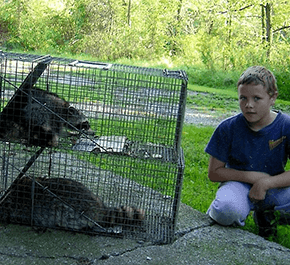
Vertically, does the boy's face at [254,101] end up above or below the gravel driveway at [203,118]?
above

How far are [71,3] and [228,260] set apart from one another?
23461mm

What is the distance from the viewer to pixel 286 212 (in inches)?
145

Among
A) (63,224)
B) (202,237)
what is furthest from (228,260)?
(63,224)

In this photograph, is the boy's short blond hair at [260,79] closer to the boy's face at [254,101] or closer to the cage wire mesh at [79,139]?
the boy's face at [254,101]

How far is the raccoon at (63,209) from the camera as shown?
3385 millimetres

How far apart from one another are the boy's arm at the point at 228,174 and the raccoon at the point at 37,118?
46.4 inches

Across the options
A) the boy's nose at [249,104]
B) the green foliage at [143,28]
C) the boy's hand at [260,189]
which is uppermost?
the green foliage at [143,28]

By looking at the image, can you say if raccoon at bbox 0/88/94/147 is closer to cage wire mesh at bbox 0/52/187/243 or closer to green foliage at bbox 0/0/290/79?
cage wire mesh at bbox 0/52/187/243

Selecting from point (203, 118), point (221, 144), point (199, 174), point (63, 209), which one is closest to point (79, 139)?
point (63, 209)

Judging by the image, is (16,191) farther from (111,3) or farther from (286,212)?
(111,3)

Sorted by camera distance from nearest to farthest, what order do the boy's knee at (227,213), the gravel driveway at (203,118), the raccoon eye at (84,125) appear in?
the raccoon eye at (84,125), the boy's knee at (227,213), the gravel driveway at (203,118)

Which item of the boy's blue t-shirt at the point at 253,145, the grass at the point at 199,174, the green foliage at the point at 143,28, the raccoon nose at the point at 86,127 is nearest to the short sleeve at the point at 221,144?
the boy's blue t-shirt at the point at 253,145

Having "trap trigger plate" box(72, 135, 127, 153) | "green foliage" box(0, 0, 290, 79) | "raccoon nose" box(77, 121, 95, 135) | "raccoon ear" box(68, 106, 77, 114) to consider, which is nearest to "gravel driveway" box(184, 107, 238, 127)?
"trap trigger plate" box(72, 135, 127, 153)

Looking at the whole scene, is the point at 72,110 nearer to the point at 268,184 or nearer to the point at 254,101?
the point at 254,101
